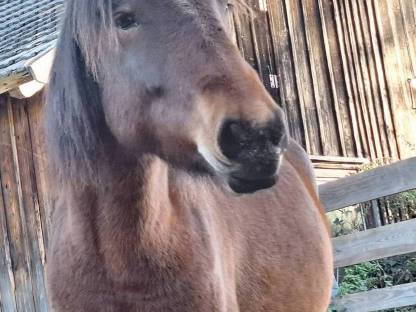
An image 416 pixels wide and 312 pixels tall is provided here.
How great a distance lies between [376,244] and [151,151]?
15.5ft

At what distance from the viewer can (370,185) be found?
7000 mm

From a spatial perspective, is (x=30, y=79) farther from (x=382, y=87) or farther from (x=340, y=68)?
(x=382, y=87)

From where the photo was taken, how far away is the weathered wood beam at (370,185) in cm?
664

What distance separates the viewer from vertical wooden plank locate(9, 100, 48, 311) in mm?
7055

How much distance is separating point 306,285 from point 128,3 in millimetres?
2085

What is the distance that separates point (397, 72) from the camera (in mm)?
13617

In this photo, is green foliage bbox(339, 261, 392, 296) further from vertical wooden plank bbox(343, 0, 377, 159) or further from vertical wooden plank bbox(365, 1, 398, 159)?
vertical wooden plank bbox(365, 1, 398, 159)

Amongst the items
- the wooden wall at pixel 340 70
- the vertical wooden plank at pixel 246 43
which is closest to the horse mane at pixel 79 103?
the wooden wall at pixel 340 70

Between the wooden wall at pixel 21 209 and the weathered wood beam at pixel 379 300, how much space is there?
2874mm

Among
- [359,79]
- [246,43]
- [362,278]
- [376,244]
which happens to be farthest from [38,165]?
[359,79]

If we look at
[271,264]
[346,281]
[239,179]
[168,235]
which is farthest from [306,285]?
[346,281]

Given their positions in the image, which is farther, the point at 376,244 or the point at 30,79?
the point at 376,244

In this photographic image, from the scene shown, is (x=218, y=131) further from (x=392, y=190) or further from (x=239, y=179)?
(x=392, y=190)

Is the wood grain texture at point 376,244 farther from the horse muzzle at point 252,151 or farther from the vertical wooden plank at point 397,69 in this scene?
the vertical wooden plank at point 397,69
